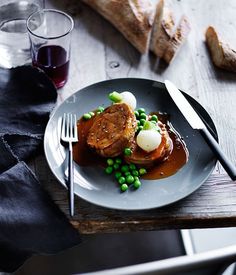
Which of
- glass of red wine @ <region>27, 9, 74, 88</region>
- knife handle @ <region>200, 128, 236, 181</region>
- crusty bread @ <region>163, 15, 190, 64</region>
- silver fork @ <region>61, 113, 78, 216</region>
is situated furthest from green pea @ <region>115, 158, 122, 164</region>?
crusty bread @ <region>163, 15, 190, 64</region>

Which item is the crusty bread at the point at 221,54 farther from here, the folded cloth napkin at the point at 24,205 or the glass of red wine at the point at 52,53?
the folded cloth napkin at the point at 24,205

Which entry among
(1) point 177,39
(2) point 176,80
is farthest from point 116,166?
(1) point 177,39

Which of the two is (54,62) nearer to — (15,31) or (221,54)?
(15,31)

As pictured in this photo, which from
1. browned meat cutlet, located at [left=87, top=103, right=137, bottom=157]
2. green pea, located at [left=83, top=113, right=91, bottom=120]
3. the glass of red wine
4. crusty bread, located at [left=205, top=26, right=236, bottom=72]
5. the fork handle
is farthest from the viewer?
crusty bread, located at [left=205, top=26, right=236, bottom=72]

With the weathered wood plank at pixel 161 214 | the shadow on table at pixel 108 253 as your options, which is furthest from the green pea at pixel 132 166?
the shadow on table at pixel 108 253

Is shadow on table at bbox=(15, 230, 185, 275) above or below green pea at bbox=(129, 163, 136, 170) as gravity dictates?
below

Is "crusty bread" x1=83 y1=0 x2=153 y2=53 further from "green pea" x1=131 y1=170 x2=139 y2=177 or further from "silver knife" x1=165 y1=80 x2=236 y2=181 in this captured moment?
"green pea" x1=131 y1=170 x2=139 y2=177
